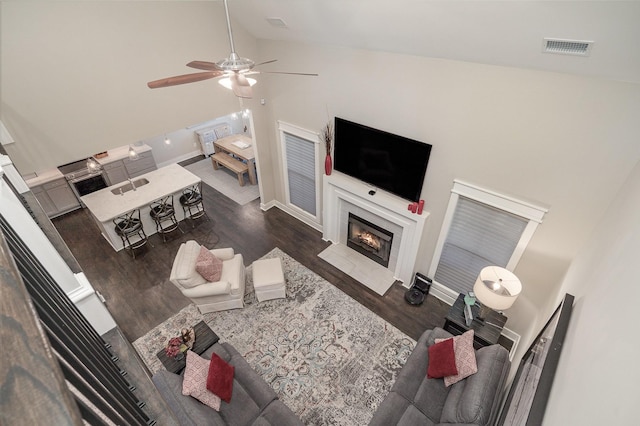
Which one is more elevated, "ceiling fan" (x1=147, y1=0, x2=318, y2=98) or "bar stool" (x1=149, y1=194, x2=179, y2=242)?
"ceiling fan" (x1=147, y1=0, x2=318, y2=98)

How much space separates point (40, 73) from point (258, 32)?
2.97m

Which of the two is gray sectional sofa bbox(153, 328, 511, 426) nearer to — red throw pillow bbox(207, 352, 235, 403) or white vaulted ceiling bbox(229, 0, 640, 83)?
red throw pillow bbox(207, 352, 235, 403)

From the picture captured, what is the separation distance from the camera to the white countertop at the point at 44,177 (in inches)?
268

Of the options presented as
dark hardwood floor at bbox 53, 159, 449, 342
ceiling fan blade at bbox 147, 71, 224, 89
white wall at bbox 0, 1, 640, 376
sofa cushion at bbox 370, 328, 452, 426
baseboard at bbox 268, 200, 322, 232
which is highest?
ceiling fan blade at bbox 147, 71, 224, 89

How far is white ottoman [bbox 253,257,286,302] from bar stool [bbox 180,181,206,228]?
2490 millimetres

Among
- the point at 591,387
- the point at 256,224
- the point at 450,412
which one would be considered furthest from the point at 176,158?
the point at 591,387

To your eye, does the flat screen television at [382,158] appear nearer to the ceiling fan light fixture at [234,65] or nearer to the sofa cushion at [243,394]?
the ceiling fan light fixture at [234,65]

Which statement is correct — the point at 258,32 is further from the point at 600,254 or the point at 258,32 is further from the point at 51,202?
the point at 51,202

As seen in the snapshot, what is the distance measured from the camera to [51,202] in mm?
7160

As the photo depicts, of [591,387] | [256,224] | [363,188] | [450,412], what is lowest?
[256,224]

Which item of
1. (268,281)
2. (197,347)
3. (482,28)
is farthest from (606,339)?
(268,281)

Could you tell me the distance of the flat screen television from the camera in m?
4.29

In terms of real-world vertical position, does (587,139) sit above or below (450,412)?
above

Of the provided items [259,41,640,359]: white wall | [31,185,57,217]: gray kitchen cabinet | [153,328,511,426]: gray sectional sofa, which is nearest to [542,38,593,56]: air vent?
[259,41,640,359]: white wall
